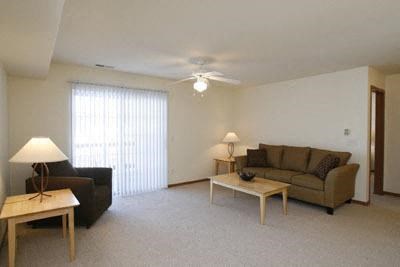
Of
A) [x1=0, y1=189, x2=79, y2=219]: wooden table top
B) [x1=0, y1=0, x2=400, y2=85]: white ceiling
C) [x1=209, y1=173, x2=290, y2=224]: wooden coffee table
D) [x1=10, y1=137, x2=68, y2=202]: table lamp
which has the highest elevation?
[x1=0, y1=0, x2=400, y2=85]: white ceiling

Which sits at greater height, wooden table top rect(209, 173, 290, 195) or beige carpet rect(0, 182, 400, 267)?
wooden table top rect(209, 173, 290, 195)

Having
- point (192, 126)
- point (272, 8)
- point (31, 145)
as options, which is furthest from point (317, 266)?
point (192, 126)

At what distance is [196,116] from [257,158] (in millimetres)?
1783

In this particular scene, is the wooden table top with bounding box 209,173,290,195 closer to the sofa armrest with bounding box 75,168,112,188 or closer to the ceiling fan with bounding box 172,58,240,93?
the ceiling fan with bounding box 172,58,240,93

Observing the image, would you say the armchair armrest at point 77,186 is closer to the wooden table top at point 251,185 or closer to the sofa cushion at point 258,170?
the wooden table top at point 251,185

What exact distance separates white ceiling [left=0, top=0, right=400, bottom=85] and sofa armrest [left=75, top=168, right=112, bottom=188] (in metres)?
1.62

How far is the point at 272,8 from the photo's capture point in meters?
2.12

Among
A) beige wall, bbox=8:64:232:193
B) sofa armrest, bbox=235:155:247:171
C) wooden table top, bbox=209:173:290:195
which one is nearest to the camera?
wooden table top, bbox=209:173:290:195

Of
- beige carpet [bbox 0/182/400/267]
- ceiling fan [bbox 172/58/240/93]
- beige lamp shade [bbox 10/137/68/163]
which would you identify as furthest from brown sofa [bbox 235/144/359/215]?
beige lamp shade [bbox 10/137/68/163]

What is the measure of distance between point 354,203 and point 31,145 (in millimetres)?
5020

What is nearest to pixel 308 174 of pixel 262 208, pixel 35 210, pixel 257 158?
pixel 257 158

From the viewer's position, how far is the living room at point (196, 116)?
2338 millimetres

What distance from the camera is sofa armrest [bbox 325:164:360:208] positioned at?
140 inches

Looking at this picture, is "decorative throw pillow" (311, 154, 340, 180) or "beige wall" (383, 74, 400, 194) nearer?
"decorative throw pillow" (311, 154, 340, 180)
